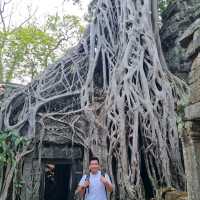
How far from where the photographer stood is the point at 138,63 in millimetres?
5414

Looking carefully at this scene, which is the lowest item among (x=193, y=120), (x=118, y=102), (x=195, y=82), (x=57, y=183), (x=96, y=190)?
→ (x=96, y=190)

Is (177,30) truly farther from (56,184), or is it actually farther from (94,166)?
(94,166)

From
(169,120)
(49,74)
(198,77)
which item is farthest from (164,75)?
(198,77)

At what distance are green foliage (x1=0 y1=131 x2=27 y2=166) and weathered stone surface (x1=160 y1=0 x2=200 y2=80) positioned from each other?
4.01 m

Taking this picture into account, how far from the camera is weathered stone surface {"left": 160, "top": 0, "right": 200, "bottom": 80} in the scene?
6.93 meters

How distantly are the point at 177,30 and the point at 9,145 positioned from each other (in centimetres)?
479

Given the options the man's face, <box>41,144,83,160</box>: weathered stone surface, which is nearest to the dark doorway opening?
<box>41,144,83,160</box>: weathered stone surface

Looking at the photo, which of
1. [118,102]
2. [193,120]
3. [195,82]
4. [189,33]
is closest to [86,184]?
[193,120]

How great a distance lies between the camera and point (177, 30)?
23.6 feet

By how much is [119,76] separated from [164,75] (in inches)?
32.3

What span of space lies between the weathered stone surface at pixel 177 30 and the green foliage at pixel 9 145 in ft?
13.1

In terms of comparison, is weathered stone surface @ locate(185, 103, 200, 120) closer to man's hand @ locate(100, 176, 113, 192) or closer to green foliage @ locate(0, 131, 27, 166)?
man's hand @ locate(100, 176, 113, 192)

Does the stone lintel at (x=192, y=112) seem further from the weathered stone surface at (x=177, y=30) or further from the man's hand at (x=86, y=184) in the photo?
the weathered stone surface at (x=177, y=30)

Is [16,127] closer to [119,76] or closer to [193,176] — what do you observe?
[119,76]
